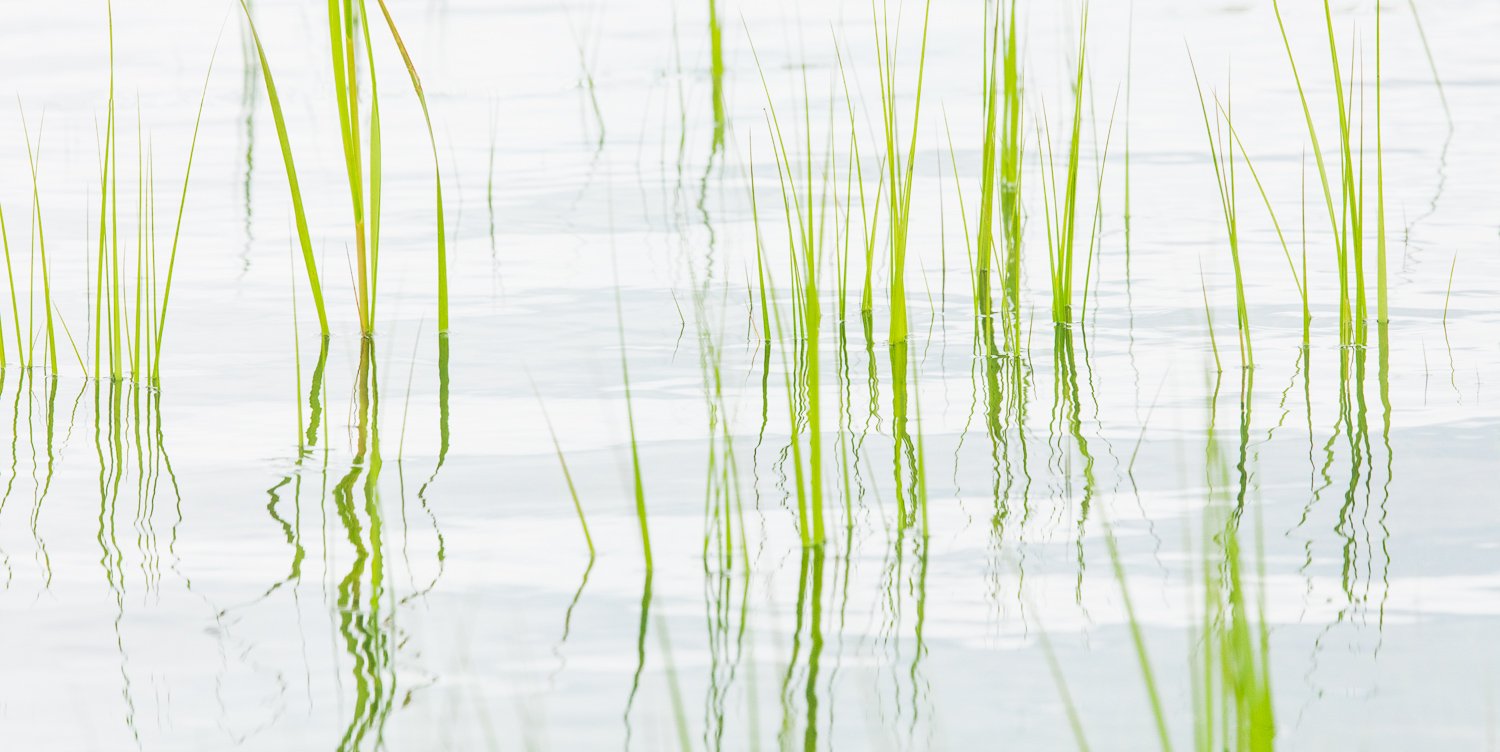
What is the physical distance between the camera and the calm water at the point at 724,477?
157 centimetres

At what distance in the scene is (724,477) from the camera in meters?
1.66

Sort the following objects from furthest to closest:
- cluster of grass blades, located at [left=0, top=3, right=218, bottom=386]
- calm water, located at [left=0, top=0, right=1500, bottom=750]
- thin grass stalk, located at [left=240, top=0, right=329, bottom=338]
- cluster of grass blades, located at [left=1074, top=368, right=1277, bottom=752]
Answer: thin grass stalk, located at [left=240, top=0, right=329, bottom=338] → cluster of grass blades, located at [left=0, top=3, right=218, bottom=386] → calm water, located at [left=0, top=0, right=1500, bottom=750] → cluster of grass blades, located at [left=1074, top=368, right=1277, bottom=752]

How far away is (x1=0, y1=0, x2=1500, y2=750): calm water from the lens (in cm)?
157

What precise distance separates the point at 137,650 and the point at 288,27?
4834 millimetres

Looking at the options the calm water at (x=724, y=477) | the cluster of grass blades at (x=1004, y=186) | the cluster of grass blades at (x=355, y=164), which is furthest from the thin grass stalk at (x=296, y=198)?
the cluster of grass blades at (x=1004, y=186)

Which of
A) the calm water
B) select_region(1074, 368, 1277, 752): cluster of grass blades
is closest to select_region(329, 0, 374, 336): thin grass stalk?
the calm water

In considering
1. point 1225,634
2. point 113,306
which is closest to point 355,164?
point 113,306

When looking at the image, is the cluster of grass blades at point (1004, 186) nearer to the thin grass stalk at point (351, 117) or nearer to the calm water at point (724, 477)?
the calm water at point (724, 477)

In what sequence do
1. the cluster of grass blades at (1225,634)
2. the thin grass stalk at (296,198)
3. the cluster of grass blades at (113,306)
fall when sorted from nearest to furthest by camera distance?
1. the cluster of grass blades at (1225,634)
2. the cluster of grass blades at (113,306)
3. the thin grass stalk at (296,198)

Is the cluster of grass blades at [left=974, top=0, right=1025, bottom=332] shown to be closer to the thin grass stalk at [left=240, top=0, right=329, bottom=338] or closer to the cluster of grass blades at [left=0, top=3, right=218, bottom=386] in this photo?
the thin grass stalk at [left=240, top=0, right=329, bottom=338]

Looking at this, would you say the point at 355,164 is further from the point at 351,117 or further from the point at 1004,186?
the point at 1004,186

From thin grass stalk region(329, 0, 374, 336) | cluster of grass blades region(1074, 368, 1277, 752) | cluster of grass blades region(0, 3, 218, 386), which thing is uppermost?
thin grass stalk region(329, 0, 374, 336)

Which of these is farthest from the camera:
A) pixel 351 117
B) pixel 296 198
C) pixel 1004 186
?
pixel 1004 186

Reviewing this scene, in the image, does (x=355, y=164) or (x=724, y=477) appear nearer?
(x=724, y=477)
